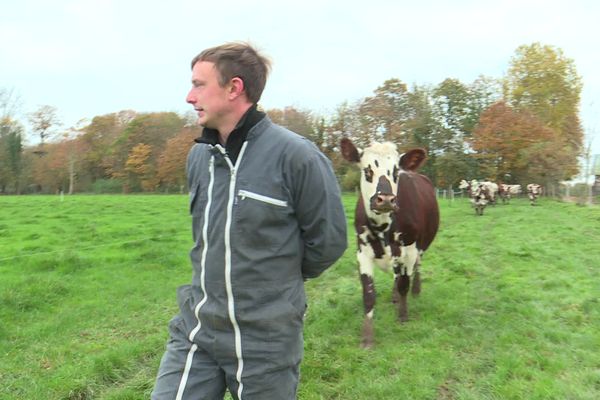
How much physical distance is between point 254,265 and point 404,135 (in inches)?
1485

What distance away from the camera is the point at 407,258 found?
6297 mm

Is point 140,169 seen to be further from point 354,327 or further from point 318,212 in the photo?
point 318,212

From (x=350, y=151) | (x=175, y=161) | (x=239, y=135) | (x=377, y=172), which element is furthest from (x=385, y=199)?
(x=175, y=161)

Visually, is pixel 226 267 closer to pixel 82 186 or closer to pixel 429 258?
pixel 429 258

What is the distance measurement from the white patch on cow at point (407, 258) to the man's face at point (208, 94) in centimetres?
420

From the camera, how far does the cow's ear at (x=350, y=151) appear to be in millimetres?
5639

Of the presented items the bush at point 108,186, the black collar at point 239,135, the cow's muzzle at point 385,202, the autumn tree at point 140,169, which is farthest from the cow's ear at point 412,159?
the bush at point 108,186

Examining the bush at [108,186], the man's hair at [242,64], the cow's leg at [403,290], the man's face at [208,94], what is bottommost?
the bush at [108,186]

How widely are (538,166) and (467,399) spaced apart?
4022 cm

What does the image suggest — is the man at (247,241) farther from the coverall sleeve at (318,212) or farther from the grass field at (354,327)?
the grass field at (354,327)

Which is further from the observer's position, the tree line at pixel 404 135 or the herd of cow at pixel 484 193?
the tree line at pixel 404 135

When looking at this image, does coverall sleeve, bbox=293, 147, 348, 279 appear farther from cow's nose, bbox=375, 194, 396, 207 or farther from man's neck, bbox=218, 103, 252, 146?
cow's nose, bbox=375, 194, 396, 207

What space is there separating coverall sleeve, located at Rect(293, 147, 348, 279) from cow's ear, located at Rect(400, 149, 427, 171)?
3.58m

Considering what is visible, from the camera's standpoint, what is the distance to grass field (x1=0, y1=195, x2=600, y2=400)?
458cm
